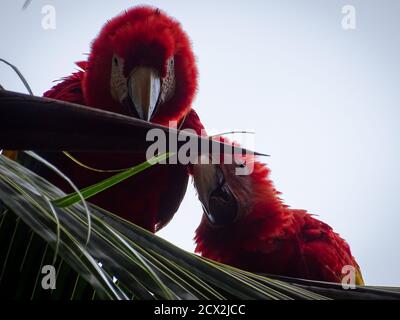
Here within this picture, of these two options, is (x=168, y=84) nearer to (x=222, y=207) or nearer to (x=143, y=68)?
(x=143, y=68)

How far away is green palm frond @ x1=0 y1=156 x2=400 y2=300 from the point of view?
496 mm

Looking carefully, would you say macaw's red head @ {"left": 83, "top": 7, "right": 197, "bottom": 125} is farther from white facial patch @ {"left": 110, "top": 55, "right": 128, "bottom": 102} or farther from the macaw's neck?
the macaw's neck

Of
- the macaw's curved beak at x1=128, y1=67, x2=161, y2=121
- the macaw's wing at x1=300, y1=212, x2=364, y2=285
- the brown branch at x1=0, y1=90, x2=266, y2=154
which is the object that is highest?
the macaw's curved beak at x1=128, y1=67, x2=161, y2=121

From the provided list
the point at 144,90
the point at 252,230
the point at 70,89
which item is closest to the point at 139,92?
the point at 144,90

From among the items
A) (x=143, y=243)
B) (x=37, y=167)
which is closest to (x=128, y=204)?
(x=37, y=167)

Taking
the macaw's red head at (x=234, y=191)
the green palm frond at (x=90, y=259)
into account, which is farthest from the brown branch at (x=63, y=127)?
the macaw's red head at (x=234, y=191)

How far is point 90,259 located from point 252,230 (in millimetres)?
903

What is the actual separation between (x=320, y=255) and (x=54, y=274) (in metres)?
0.96

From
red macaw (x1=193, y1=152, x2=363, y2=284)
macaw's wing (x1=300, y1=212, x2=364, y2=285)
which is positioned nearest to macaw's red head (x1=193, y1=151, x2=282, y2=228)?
red macaw (x1=193, y1=152, x2=363, y2=284)

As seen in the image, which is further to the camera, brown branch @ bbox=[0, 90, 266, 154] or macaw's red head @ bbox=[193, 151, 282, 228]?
macaw's red head @ bbox=[193, 151, 282, 228]

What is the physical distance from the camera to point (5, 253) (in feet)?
1.77

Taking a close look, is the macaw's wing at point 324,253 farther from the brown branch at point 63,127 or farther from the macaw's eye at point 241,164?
the brown branch at point 63,127

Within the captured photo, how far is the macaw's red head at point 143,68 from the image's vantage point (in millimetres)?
1321
